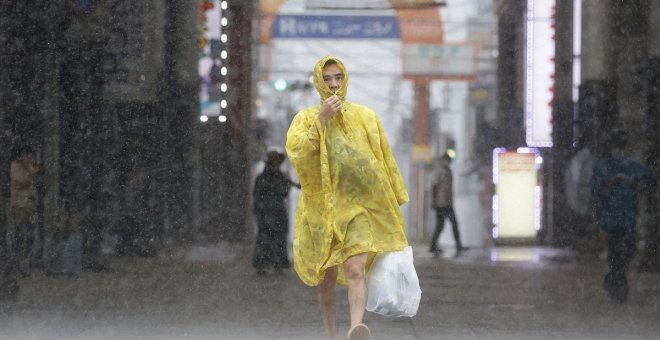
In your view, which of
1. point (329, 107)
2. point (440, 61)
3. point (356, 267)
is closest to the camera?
point (329, 107)

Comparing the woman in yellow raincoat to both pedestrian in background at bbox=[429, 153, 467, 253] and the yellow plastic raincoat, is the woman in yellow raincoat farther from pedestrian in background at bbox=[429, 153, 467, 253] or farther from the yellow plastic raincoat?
pedestrian in background at bbox=[429, 153, 467, 253]

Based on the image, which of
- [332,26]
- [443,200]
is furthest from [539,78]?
[332,26]

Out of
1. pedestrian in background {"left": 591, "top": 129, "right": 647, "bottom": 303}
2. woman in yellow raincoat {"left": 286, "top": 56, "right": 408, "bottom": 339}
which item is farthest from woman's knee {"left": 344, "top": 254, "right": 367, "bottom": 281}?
pedestrian in background {"left": 591, "top": 129, "right": 647, "bottom": 303}

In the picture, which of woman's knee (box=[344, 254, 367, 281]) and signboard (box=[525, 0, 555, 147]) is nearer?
woman's knee (box=[344, 254, 367, 281])

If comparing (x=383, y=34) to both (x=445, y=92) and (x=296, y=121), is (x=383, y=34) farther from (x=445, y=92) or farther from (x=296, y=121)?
(x=296, y=121)

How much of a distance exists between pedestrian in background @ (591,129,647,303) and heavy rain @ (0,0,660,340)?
0.05 feet

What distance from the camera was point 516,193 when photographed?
15023 millimetres

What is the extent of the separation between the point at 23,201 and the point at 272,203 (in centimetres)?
330

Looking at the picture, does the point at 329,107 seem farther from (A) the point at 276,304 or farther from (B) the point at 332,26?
(B) the point at 332,26

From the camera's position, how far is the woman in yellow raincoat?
6.59 m

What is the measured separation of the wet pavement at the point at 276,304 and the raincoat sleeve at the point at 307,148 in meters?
2.04

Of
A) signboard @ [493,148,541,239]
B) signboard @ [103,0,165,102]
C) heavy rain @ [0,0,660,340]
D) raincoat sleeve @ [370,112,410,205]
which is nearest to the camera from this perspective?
raincoat sleeve @ [370,112,410,205]

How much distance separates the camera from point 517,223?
49.1ft

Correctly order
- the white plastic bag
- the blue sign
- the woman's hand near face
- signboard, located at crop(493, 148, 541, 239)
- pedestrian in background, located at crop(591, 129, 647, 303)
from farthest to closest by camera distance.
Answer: signboard, located at crop(493, 148, 541, 239), the blue sign, pedestrian in background, located at crop(591, 129, 647, 303), the white plastic bag, the woman's hand near face
